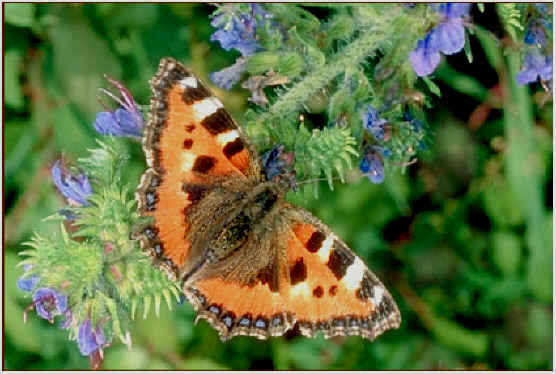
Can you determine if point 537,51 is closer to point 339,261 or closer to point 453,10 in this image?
point 453,10

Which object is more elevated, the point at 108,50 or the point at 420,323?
the point at 108,50

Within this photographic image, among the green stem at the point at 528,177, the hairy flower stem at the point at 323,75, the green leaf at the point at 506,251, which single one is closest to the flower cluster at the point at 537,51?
the hairy flower stem at the point at 323,75

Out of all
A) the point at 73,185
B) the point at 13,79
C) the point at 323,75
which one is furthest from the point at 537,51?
the point at 13,79

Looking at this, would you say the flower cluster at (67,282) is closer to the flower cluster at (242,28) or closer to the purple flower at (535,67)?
the flower cluster at (242,28)

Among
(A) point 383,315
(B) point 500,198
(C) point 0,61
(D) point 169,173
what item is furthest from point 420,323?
(C) point 0,61

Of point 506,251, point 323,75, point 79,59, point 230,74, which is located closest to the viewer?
point 323,75

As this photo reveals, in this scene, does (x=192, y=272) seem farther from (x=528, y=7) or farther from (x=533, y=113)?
(x=533, y=113)
